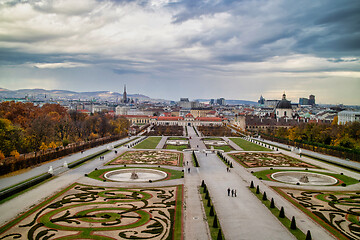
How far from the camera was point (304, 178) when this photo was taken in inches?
1435

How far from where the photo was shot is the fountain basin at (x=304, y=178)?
36062mm

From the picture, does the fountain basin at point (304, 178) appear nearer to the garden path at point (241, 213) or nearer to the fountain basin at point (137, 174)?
the garden path at point (241, 213)

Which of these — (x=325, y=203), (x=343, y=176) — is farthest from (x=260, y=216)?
(x=343, y=176)

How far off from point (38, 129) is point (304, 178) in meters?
47.6

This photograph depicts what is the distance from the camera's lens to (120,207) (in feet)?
83.1

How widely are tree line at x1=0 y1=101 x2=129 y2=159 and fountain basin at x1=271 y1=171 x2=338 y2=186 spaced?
40696 millimetres

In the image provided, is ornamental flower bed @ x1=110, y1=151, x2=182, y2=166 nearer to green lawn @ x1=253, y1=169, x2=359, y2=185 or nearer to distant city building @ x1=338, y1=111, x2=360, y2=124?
green lawn @ x1=253, y1=169, x2=359, y2=185

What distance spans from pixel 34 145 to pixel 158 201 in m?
37.6

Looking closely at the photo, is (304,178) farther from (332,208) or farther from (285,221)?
(285,221)

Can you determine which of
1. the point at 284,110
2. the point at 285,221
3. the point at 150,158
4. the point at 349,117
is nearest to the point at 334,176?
the point at 285,221

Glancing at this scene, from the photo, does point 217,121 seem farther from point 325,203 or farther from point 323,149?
point 325,203

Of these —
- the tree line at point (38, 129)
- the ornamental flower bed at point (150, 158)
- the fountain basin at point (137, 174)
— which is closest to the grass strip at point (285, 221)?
Result: the fountain basin at point (137, 174)

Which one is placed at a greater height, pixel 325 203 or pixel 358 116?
pixel 358 116

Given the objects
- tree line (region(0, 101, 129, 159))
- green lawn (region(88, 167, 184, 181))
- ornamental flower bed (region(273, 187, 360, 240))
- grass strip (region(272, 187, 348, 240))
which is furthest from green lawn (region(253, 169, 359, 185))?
tree line (region(0, 101, 129, 159))
